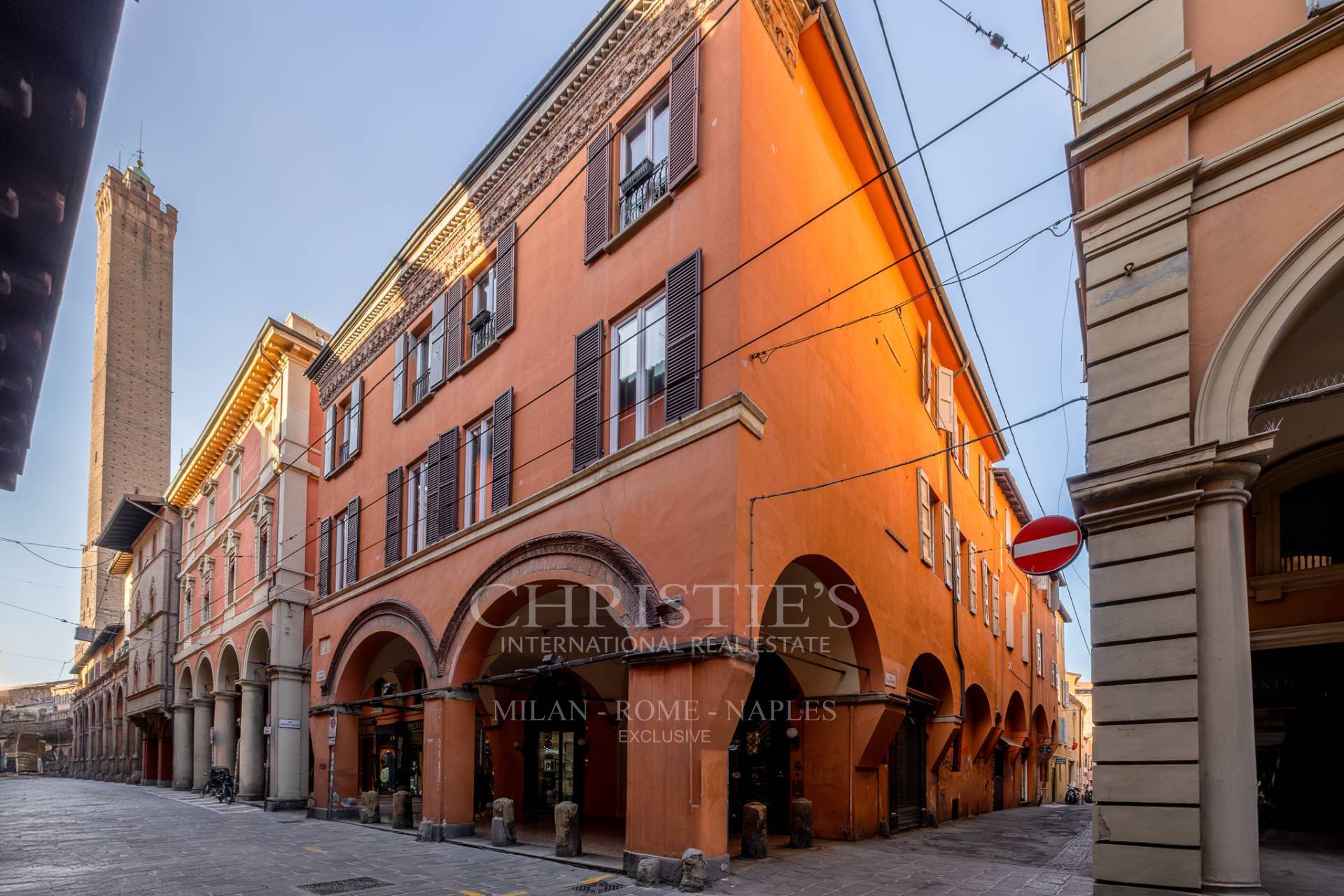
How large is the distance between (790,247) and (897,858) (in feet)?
27.9

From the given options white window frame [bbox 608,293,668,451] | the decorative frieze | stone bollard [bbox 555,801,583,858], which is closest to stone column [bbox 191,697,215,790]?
the decorative frieze

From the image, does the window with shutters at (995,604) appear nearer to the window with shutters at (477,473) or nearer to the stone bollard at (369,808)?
the window with shutters at (477,473)

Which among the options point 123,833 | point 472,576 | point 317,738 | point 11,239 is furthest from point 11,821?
point 11,239

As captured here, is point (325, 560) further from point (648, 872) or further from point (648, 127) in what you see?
point (648, 872)

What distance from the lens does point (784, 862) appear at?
11094mm

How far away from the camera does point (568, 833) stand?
1177 centimetres

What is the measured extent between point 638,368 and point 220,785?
21.6 m

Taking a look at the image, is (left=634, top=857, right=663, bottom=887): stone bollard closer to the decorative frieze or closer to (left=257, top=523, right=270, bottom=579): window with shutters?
the decorative frieze

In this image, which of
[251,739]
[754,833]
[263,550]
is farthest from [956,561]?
[251,739]

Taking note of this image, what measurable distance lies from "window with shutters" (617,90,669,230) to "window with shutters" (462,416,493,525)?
4.76m

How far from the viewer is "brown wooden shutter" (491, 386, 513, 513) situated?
46.8ft

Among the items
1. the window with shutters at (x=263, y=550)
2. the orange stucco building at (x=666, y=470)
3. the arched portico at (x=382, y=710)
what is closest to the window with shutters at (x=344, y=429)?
the orange stucco building at (x=666, y=470)

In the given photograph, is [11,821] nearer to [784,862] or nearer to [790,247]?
[784,862]

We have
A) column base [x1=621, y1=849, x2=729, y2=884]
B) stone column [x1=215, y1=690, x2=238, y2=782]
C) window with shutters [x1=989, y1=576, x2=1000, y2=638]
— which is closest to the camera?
column base [x1=621, y1=849, x2=729, y2=884]
